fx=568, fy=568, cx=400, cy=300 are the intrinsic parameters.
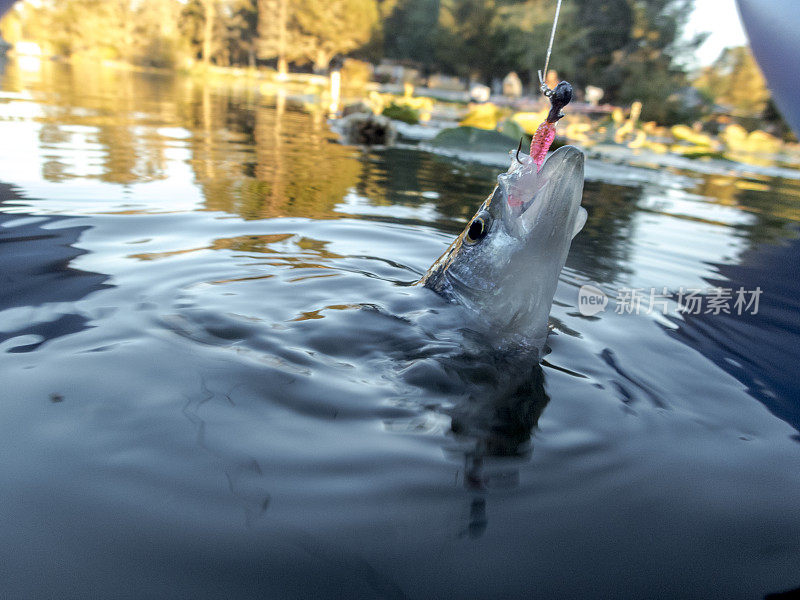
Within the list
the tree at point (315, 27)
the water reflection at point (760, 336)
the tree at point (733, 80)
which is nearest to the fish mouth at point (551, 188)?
the water reflection at point (760, 336)

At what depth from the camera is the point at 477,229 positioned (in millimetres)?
2191

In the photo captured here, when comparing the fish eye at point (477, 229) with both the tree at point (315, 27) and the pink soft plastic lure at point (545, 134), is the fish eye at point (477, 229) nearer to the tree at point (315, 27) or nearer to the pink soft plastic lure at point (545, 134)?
the pink soft plastic lure at point (545, 134)

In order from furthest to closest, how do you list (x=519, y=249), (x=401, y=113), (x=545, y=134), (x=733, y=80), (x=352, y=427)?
1. (x=733, y=80)
2. (x=401, y=113)
3. (x=519, y=249)
4. (x=545, y=134)
5. (x=352, y=427)

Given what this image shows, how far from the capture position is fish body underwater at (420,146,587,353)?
195 centimetres

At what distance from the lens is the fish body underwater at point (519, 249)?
6.41ft

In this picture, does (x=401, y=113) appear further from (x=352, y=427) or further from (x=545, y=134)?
(x=352, y=427)

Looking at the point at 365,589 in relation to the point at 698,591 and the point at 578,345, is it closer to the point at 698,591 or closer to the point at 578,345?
the point at 698,591

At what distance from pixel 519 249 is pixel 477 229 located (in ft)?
0.63

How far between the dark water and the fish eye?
333 mm

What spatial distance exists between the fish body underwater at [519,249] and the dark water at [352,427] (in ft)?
0.38

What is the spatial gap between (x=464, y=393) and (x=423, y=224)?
8.62 feet

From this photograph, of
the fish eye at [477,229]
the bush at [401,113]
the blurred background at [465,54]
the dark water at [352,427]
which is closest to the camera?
the dark water at [352,427]

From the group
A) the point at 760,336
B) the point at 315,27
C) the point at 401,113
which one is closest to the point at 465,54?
the point at 315,27

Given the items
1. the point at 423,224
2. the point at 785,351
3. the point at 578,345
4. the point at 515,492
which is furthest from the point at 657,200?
the point at 515,492
